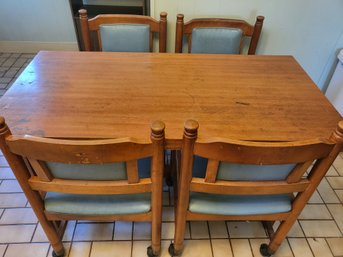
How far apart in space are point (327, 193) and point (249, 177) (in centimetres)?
111

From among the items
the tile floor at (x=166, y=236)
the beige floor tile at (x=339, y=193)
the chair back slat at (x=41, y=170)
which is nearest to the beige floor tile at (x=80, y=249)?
the tile floor at (x=166, y=236)

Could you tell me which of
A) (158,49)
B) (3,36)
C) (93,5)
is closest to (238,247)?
(158,49)

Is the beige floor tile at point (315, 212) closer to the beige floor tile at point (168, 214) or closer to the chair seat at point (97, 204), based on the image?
the beige floor tile at point (168, 214)

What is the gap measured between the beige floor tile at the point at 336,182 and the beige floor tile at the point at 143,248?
3.90ft

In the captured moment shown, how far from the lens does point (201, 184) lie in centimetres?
90

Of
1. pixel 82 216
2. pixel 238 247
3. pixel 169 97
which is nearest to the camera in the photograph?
pixel 82 216

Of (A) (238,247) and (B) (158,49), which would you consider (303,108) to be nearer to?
(A) (238,247)

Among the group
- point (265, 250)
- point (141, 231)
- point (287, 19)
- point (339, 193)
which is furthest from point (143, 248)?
point (287, 19)

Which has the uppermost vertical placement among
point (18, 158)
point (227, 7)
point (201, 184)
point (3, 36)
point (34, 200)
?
point (227, 7)

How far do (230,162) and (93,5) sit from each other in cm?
239

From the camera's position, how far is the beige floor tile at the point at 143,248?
1.30m

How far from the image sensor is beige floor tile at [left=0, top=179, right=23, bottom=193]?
1.57 m

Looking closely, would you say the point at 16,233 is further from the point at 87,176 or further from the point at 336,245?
the point at 336,245

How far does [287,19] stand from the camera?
5.68 ft
